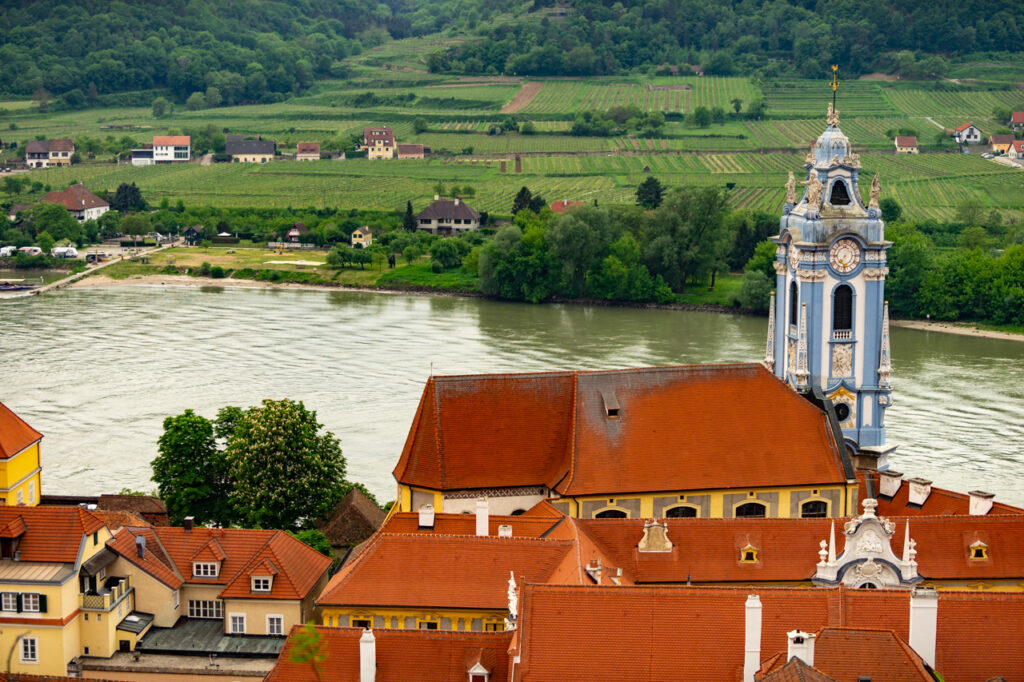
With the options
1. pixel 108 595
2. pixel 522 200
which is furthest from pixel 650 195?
pixel 108 595

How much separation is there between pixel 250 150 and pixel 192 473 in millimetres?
102261

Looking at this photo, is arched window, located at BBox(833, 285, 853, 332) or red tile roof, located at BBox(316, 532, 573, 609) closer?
red tile roof, located at BBox(316, 532, 573, 609)

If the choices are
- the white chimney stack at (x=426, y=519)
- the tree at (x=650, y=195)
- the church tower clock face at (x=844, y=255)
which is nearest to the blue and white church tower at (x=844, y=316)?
the church tower clock face at (x=844, y=255)

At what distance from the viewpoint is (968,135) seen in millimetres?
127500

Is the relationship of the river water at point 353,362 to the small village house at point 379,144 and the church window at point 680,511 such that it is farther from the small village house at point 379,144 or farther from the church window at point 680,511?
the small village house at point 379,144

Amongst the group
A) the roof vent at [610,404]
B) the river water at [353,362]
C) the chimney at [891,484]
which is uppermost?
the roof vent at [610,404]

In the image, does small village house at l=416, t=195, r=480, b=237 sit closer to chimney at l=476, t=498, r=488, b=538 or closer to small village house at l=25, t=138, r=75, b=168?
small village house at l=25, t=138, r=75, b=168

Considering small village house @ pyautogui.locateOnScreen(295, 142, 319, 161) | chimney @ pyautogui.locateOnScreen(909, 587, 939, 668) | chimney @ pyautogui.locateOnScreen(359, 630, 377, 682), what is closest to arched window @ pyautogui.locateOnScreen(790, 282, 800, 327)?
chimney @ pyautogui.locateOnScreen(909, 587, 939, 668)

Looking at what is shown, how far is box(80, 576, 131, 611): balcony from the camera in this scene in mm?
28797

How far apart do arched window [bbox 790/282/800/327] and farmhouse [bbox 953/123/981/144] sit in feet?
319

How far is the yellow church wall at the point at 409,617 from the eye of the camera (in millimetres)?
27453

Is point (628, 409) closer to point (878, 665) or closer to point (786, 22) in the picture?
point (878, 665)

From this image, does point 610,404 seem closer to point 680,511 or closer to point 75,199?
point 680,511

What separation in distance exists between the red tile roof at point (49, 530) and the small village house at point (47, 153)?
112170mm
